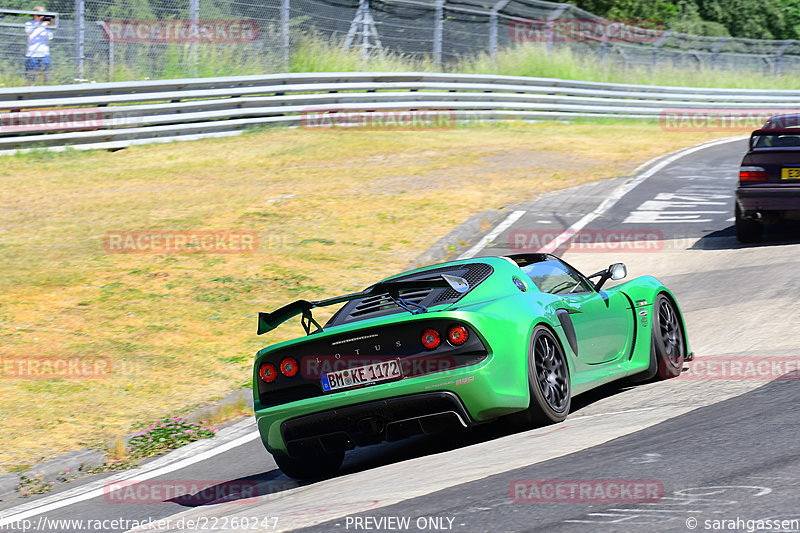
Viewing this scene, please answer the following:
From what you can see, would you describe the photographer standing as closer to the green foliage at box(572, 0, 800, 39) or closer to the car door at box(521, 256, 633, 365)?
the car door at box(521, 256, 633, 365)

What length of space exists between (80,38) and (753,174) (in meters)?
12.6

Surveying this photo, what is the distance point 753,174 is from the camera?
42.0 feet

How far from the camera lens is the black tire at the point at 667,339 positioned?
779 cm

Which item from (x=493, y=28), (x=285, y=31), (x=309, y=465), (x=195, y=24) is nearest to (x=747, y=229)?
(x=309, y=465)

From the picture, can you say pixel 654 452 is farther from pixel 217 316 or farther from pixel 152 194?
pixel 152 194

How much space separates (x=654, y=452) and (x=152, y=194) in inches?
503

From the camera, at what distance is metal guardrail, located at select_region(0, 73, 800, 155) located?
61.6 ft

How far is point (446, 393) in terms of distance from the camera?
19.2 feet

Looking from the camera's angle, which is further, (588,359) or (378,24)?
(378,24)

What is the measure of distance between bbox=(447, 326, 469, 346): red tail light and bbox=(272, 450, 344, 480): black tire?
4.02 ft

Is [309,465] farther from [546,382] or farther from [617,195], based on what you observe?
[617,195]

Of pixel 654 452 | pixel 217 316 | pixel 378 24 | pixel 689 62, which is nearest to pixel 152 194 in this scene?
pixel 217 316
